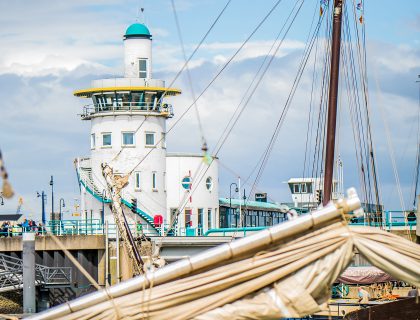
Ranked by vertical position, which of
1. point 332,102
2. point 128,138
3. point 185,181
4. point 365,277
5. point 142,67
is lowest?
point 365,277

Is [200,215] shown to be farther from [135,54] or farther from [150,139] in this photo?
[135,54]

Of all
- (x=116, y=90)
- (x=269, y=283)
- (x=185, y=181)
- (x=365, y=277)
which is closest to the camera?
(x=269, y=283)

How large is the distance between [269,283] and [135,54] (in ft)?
165

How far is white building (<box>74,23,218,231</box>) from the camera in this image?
63188 millimetres

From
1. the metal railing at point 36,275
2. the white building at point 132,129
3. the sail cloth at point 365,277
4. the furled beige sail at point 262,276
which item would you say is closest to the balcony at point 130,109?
the white building at point 132,129

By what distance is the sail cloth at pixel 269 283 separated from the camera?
14547mm

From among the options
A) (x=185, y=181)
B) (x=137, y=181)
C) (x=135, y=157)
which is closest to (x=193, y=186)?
(x=185, y=181)

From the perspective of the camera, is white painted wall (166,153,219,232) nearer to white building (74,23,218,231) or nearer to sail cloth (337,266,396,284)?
white building (74,23,218,231)

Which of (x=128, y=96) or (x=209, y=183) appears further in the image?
(x=209, y=183)

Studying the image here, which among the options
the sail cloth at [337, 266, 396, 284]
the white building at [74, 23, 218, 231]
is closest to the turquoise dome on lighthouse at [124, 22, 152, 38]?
the white building at [74, 23, 218, 231]

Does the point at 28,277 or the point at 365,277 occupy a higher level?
the point at 28,277

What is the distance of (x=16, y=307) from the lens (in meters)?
51.2

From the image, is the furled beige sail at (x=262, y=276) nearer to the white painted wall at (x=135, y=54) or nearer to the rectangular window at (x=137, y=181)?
the rectangular window at (x=137, y=181)

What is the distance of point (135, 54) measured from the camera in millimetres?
64000
